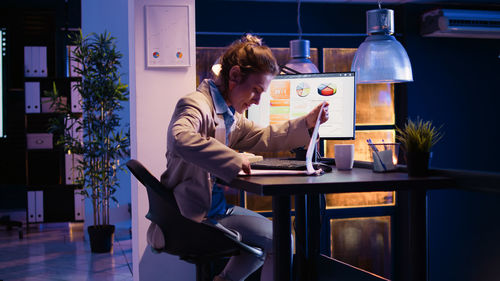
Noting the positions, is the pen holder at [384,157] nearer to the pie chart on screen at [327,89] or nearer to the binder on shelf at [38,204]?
the pie chart on screen at [327,89]

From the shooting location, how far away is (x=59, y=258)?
184 inches

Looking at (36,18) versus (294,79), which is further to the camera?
(36,18)

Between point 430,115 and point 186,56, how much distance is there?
2.94 meters

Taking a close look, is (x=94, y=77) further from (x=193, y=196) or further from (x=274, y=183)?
(x=274, y=183)

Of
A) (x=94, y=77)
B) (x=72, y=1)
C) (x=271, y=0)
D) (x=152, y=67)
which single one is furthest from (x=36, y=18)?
(x=152, y=67)

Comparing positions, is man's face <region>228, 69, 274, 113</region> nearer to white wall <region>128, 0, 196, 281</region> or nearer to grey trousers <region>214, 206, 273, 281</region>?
grey trousers <region>214, 206, 273, 281</region>

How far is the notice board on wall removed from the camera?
2781 millimetres

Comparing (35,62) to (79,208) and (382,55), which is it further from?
(382,55)

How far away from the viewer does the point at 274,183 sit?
1.41 meters

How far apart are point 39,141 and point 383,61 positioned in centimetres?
510

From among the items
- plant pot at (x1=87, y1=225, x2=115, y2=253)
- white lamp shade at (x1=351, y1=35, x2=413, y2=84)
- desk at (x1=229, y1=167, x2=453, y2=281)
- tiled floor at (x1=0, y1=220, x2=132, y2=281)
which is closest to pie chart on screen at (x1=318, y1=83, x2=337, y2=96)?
white lamp shade at (x1=351, y1=35, x2=413, y2=84)

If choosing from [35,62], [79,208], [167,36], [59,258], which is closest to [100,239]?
[59,258]

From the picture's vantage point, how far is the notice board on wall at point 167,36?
278cm

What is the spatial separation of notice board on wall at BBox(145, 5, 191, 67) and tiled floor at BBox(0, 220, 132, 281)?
6.45 feet
